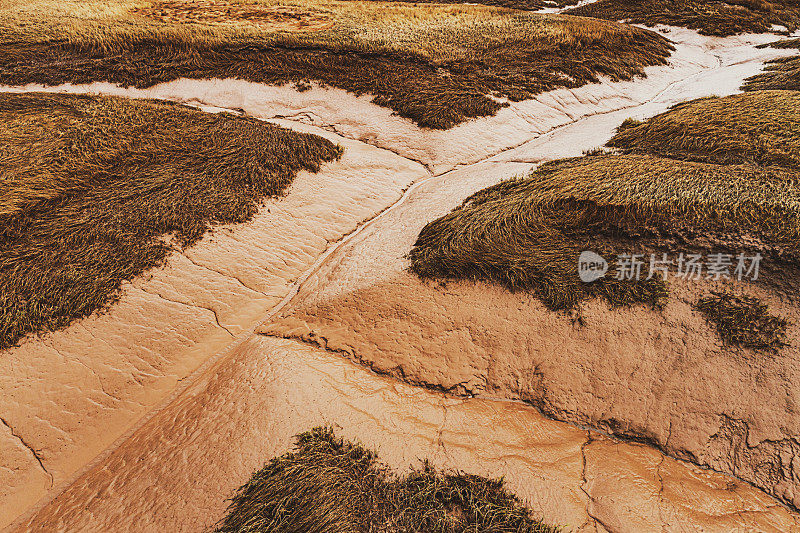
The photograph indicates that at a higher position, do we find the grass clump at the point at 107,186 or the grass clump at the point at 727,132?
the grass clump at the point at 727,132

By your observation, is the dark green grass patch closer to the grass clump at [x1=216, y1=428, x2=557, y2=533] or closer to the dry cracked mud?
the dry cracked mud

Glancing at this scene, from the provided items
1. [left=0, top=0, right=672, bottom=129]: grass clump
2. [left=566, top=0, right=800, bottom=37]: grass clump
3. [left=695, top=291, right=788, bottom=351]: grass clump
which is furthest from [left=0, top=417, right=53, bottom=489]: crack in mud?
[left=566, top=0, right=800, bottom=37]: grass clump

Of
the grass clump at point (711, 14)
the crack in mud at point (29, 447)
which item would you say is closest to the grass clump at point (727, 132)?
the crack in mud at point (29, 447)

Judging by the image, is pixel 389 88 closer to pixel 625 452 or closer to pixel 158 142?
pixel 158 142

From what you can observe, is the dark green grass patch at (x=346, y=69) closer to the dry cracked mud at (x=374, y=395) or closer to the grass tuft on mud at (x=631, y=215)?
the grass tuft on mud at (x=631, y=215)

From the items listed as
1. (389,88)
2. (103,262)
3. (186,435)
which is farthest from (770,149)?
(103,262)

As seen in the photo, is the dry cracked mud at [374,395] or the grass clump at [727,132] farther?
the grass clump at [727,132]
